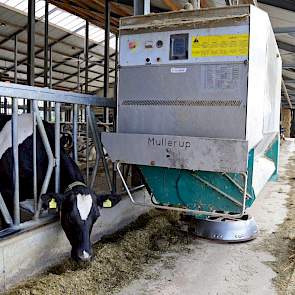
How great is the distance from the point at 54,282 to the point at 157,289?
73 cm

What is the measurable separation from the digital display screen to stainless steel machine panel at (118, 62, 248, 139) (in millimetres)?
85

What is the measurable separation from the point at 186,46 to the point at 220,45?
26 cm

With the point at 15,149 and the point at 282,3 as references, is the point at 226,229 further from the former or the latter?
the point at 282,3

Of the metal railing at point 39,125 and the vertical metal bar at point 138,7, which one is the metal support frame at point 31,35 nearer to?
the metal railing at point 39,125

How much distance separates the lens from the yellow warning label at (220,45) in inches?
104

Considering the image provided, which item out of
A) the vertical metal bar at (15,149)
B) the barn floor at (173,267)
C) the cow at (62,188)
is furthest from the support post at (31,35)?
the vertical metal bar at (15,149)

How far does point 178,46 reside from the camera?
2857 mm

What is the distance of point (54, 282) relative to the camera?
2.53 metres

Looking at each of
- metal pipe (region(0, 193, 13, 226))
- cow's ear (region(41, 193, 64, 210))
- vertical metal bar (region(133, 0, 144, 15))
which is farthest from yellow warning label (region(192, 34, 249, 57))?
metal pipe (region(0, 193, 13, 226))

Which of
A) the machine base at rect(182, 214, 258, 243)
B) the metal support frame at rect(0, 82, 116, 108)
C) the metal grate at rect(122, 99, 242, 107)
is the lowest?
the machine base at rect(182, 214, 258, 243)

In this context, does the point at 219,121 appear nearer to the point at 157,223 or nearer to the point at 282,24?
the point at 157,223

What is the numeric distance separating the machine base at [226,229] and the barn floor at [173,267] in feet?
0.21

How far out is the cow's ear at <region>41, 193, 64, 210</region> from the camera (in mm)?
2756

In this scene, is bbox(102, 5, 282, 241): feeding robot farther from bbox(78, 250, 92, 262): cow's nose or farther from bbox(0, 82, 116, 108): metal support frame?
bbox(78, 250, 92, 262): cow's nose
